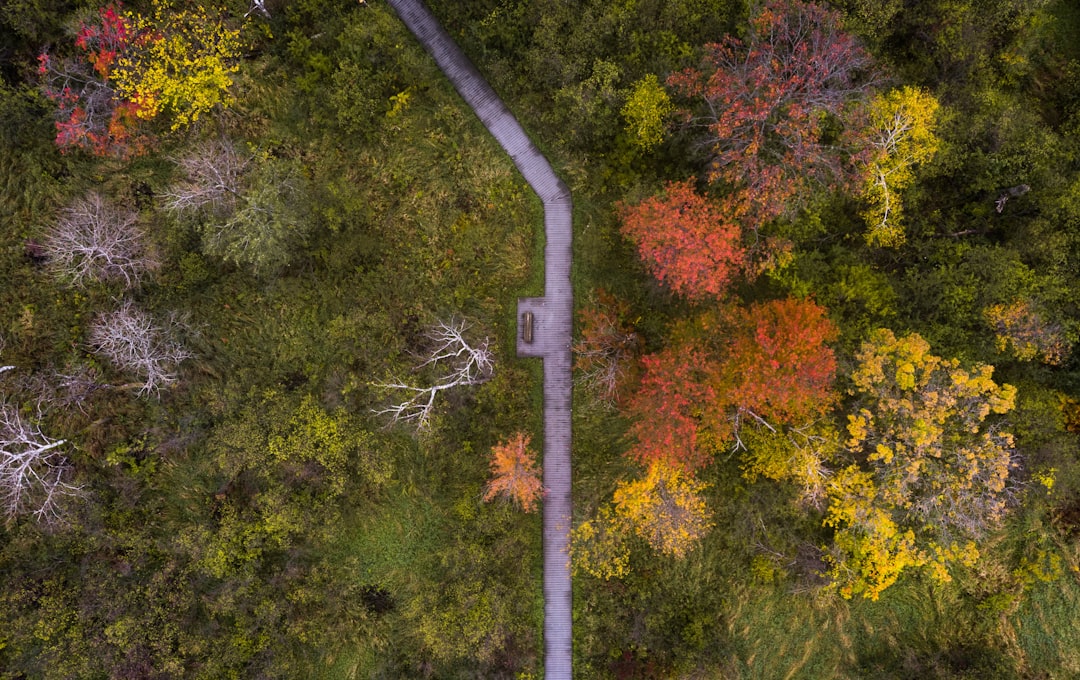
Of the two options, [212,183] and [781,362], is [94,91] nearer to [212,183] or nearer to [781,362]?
[212,183]

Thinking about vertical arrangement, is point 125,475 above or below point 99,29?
below

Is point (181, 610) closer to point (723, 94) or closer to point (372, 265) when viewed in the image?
point (372, 265)

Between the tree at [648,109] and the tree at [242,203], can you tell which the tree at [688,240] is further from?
the tree at [242,203]

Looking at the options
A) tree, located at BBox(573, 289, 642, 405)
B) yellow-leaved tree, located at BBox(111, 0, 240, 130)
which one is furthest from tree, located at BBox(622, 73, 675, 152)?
yellow-leaved tree, located at BBox(111, 0, 240, 130)

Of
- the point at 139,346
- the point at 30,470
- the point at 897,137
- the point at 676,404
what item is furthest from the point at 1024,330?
the point at 30,470

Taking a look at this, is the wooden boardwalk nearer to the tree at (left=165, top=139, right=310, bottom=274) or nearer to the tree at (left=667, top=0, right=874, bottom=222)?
the tree at (left=667, top=0, right=874, bottom=222)

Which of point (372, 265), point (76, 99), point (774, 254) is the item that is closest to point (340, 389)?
point (372, 265)
